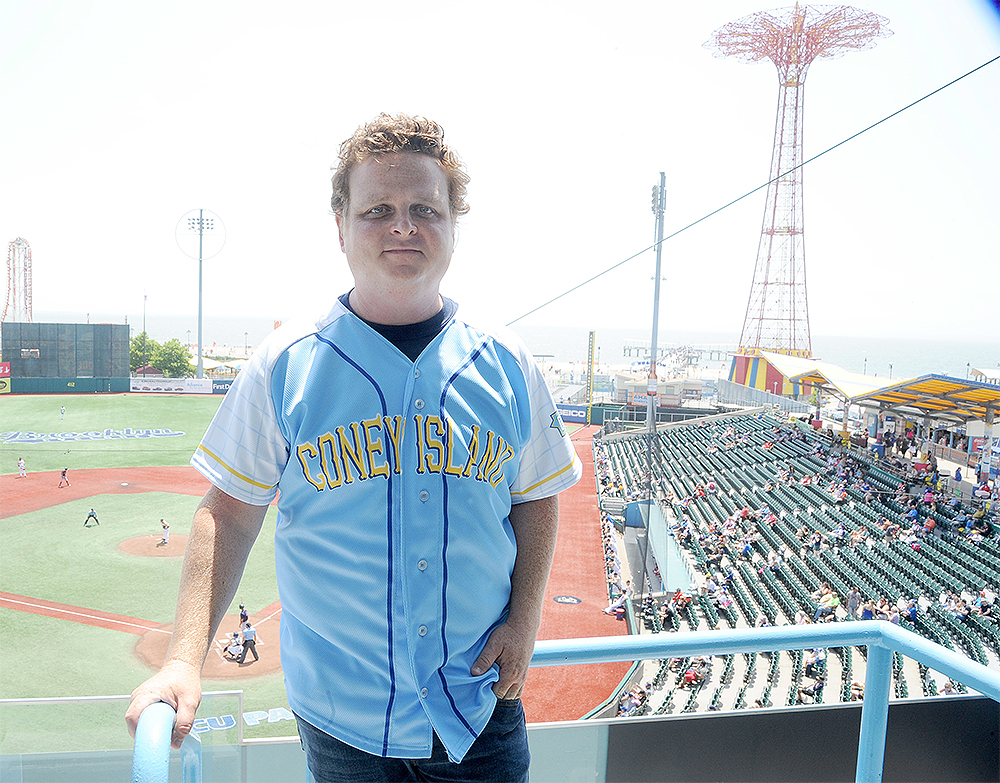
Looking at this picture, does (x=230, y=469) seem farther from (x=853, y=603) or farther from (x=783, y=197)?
(x=783, y=197)

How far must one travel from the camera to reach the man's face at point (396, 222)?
836 mm

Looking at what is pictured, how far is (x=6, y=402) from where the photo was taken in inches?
1158

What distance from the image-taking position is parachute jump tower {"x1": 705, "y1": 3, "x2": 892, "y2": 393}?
25047 millimetres

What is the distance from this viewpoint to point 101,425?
2775 centimetres

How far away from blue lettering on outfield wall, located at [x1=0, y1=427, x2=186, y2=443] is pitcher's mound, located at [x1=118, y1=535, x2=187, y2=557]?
12.2 m

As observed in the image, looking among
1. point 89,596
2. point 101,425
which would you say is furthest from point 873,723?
point 101,425

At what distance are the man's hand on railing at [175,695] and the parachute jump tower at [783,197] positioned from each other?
76.1 feet

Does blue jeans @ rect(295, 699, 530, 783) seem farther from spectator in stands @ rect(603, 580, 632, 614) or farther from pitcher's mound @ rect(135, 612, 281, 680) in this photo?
spectator in stands @ rect(603, 580, 632, 614)

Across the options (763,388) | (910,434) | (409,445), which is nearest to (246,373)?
(409,445)

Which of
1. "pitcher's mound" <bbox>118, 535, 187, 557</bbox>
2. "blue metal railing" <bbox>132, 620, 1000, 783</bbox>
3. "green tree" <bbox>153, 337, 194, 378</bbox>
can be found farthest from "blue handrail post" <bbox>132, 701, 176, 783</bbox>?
"green tree" <bbox>153, 337, 194, 378</bbox>

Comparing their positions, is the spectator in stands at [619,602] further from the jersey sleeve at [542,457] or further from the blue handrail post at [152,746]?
the blue handrail post at [152,746]

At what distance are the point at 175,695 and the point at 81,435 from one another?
29454 millimetres

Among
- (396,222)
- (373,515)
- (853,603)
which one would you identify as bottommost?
(853,603)

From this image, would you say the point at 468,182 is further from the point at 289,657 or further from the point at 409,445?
the point at 289,657
